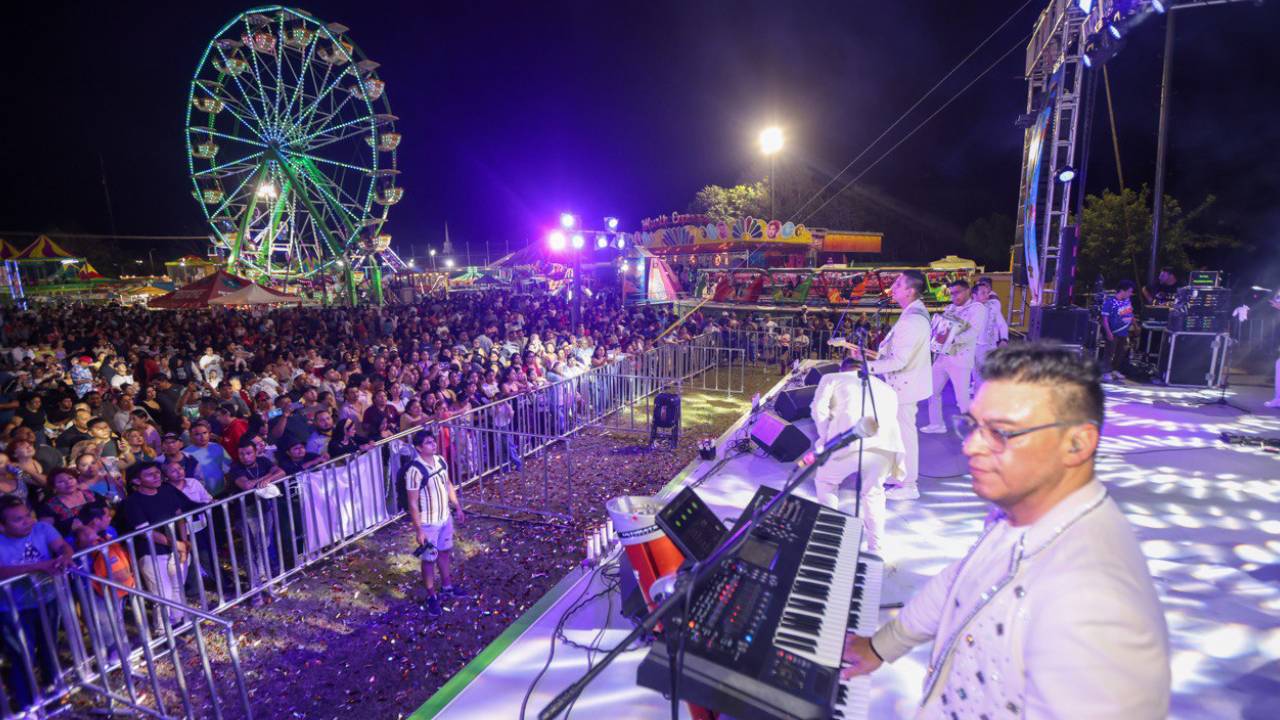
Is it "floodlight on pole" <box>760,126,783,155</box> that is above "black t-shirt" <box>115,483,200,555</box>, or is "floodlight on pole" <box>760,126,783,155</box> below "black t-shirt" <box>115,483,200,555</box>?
above

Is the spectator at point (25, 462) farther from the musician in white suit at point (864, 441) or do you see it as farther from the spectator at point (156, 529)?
the musician in white suit at point (864, 441)

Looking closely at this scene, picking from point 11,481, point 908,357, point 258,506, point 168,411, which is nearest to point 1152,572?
point 908,357

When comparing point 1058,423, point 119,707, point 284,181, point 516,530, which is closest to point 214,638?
point 119,707

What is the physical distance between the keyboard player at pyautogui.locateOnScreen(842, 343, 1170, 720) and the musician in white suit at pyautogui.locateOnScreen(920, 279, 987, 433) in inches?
264

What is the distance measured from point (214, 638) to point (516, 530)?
8.79ft

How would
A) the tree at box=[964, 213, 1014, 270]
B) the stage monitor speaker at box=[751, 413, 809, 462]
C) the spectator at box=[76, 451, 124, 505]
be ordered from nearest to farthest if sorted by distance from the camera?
the spectator at box=[76, 451, 124, 505] → the stage monitor speaker at box=[751, 413, 809, 462] → the tree at box=[964, 213, 1014, 270]

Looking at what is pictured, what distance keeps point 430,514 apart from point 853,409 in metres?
3.50

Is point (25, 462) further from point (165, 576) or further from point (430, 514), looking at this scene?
point (430, 514)

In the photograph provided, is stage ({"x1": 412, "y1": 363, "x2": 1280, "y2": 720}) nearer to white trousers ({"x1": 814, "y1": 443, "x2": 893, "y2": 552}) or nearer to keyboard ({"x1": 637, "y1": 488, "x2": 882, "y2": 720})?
white trousers ({"x1": 814, "y1": 443, "x2": 893, "y2": 552})

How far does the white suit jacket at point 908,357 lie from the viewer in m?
5.19

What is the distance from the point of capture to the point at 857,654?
217 cm

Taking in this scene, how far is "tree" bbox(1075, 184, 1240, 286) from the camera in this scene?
2030 cm

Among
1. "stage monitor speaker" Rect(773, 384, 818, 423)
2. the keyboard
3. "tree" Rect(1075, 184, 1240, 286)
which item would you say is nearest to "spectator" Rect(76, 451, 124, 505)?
the keyboard

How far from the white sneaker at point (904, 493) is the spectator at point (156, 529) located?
617 centimetres
